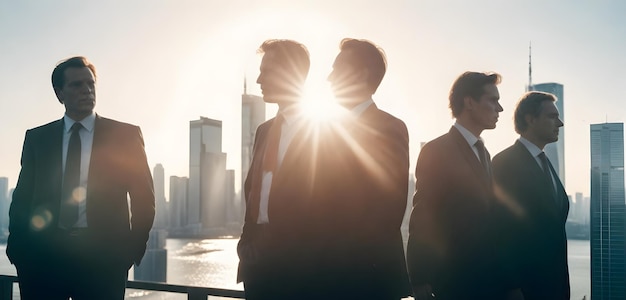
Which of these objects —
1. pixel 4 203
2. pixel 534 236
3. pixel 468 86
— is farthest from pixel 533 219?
pixel 4 203

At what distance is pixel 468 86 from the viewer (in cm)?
303

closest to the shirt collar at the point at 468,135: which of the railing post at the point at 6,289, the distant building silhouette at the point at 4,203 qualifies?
the railing post at the point at 6,289

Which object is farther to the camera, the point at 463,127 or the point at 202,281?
the point at 202,281

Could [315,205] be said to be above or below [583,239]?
above

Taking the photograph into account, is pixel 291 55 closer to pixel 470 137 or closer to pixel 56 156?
pixel 470 137

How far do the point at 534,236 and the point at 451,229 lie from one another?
0.68m

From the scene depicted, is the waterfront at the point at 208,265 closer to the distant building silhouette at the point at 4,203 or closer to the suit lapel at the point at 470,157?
the distant building silhouette at the point at 4,203

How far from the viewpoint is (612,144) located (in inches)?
3061

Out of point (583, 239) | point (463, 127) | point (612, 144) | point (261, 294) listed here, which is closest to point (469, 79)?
point (463, 127)

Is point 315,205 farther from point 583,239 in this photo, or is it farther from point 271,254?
point 583,239

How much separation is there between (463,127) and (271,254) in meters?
1.43

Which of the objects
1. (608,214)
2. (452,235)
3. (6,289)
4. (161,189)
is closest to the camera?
(452,235)

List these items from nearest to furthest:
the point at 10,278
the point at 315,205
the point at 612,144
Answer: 1. the point at 315,205
2. the point at 10,278
3. the point at 612,144

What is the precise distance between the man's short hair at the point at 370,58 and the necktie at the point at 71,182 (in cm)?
159
